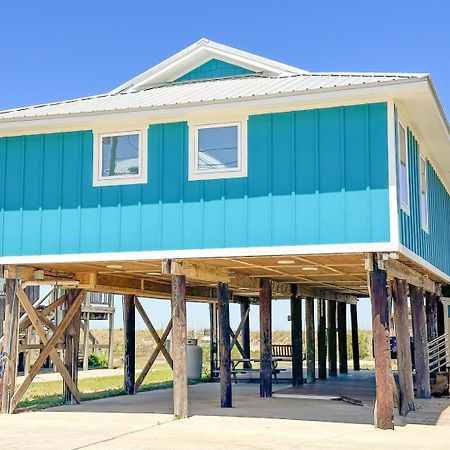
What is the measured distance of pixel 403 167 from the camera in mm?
14578

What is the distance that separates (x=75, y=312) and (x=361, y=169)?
25.2 feet

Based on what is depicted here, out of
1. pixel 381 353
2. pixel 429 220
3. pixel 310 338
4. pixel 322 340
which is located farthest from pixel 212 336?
pixel 381 353

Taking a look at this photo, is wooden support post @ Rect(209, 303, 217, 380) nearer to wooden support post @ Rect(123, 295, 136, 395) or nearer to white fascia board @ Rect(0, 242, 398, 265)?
wooden support post @ Rect(123, 295, 136, 395)

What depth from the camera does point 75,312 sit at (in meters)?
17.9

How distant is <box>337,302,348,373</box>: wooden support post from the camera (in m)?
29.4

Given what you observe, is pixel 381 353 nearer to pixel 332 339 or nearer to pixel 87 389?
pixel 87 389

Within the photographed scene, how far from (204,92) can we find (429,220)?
18.4 feet

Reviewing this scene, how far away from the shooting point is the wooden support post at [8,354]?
1606cm

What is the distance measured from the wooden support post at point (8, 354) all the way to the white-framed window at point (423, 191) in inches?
326

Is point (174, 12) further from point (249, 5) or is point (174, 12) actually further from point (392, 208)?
point (392, 208)

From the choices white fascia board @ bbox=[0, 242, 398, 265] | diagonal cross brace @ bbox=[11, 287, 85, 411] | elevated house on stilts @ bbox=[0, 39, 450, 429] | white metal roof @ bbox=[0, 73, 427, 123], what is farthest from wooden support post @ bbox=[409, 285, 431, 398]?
diagonal cross brace @ bbox=[11, 287, 85, 411]

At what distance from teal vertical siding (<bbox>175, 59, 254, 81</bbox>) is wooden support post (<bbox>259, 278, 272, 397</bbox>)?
505 cm

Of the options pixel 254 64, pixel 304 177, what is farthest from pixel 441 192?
pixel 304 177

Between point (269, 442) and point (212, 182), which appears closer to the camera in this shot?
point (269, 442)
